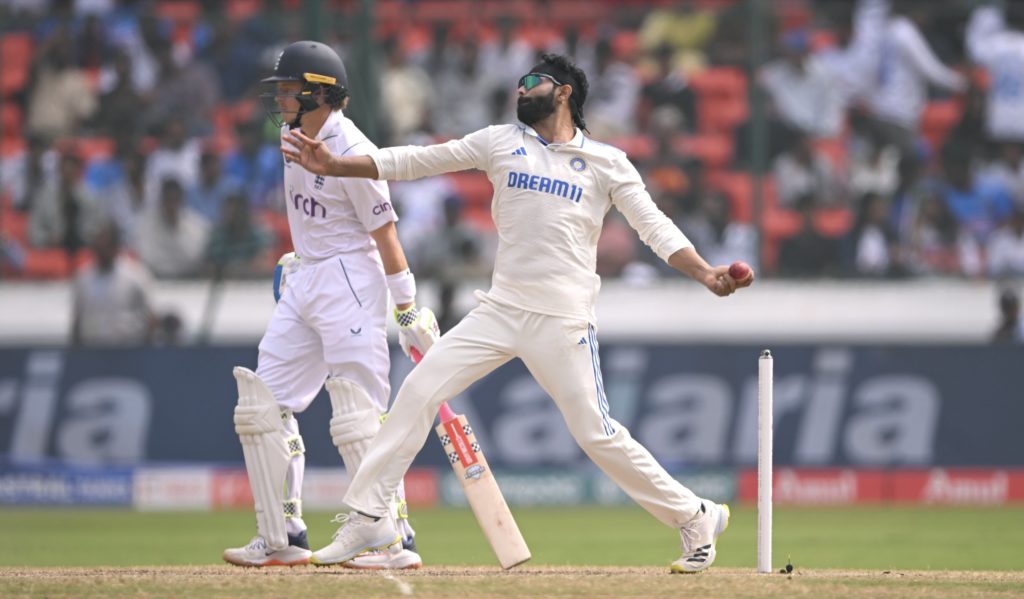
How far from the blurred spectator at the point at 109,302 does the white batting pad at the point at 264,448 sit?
24.4 feet

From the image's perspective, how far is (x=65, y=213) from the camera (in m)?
15.9

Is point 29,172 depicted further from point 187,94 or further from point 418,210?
point 418,210

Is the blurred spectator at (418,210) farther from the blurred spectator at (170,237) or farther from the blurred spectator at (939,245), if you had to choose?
the blurred spectator at (939,245)

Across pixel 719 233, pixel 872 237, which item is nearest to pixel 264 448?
pixel 719 233

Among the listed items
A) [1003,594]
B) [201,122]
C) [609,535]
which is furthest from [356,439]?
[201,122]

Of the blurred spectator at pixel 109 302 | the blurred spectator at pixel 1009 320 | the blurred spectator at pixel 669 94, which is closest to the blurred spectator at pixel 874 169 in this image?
the blurred spectator at pixel 1009 320

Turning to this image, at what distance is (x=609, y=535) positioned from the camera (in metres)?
12.4

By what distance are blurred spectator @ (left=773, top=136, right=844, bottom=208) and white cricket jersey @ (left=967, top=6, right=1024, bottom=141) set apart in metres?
1.78

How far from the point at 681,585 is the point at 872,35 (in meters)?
11.5

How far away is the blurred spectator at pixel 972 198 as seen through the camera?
1622 cm

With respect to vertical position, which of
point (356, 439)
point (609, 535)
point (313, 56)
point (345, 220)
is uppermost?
point (313, 56)

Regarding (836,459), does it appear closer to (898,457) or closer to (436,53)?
(898,457)

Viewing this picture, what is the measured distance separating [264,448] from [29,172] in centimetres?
911

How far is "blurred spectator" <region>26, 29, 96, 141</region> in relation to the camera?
17312 millimetres
